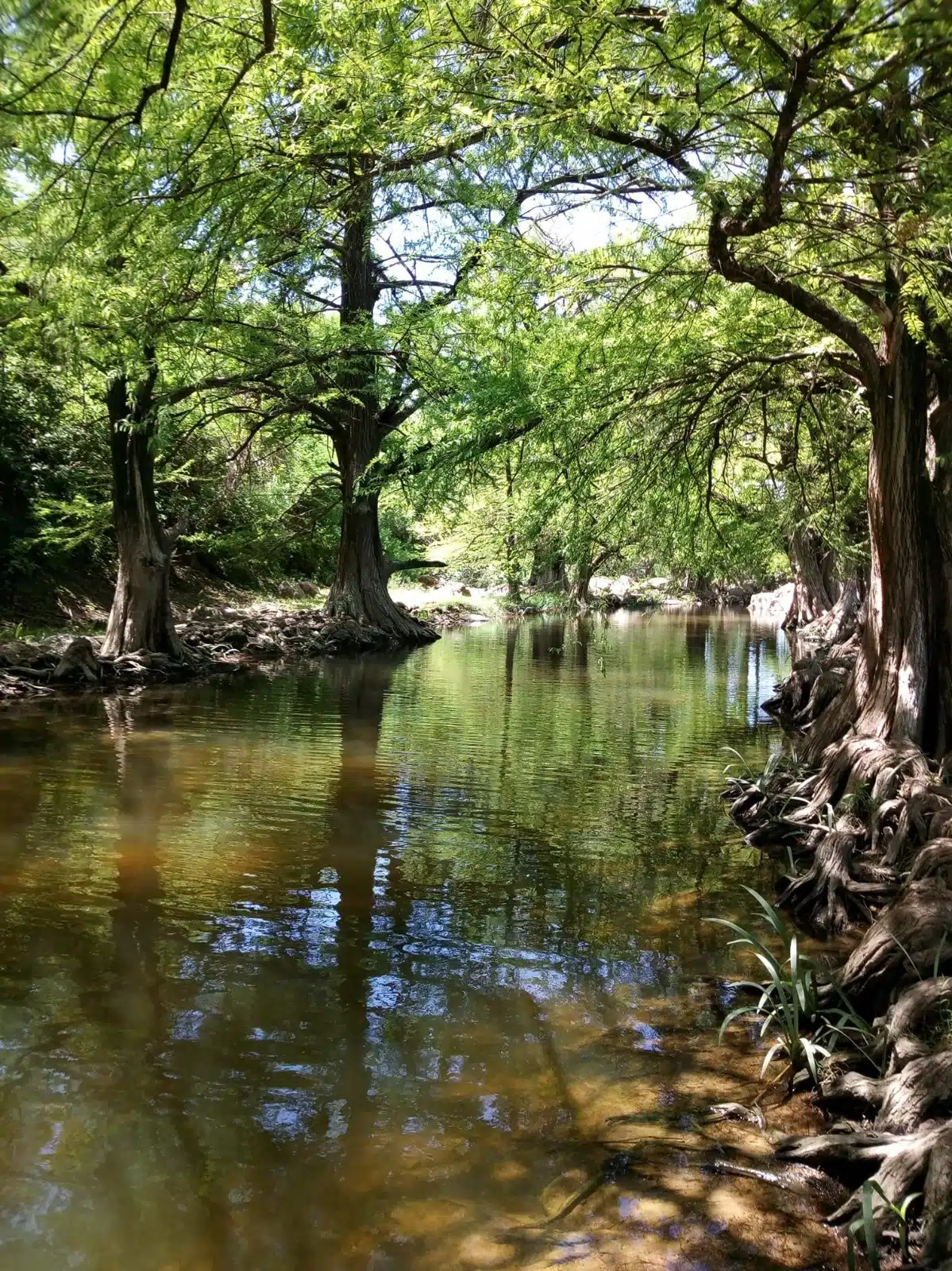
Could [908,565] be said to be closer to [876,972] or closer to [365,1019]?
[876,972]

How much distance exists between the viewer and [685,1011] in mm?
4746

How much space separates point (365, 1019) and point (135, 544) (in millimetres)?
13612

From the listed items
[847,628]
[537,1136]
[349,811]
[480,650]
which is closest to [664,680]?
[847,628]

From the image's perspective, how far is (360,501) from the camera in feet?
79.5

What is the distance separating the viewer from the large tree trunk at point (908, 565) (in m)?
7.91

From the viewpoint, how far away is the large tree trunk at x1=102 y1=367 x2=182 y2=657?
637 inches

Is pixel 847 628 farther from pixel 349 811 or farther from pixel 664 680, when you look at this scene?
pixel 349 811

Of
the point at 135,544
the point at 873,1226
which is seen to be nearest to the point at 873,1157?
the point at 873,1226

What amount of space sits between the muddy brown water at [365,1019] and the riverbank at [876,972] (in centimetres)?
30

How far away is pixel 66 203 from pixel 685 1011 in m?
5.32

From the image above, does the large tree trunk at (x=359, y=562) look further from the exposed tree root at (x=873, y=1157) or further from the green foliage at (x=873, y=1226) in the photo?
the green foliage at (x=873, y=1226)

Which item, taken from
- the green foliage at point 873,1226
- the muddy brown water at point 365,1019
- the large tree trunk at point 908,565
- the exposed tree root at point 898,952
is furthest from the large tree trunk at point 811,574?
the green foliage at point 873,1226

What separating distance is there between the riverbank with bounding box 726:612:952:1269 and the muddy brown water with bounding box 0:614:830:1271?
11.8 inches

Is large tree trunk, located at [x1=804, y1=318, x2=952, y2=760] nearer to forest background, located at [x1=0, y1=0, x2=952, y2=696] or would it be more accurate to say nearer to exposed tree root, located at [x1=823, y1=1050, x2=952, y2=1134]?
forest background, located at [x1=0, y1=0, x2=952, y2=696]
